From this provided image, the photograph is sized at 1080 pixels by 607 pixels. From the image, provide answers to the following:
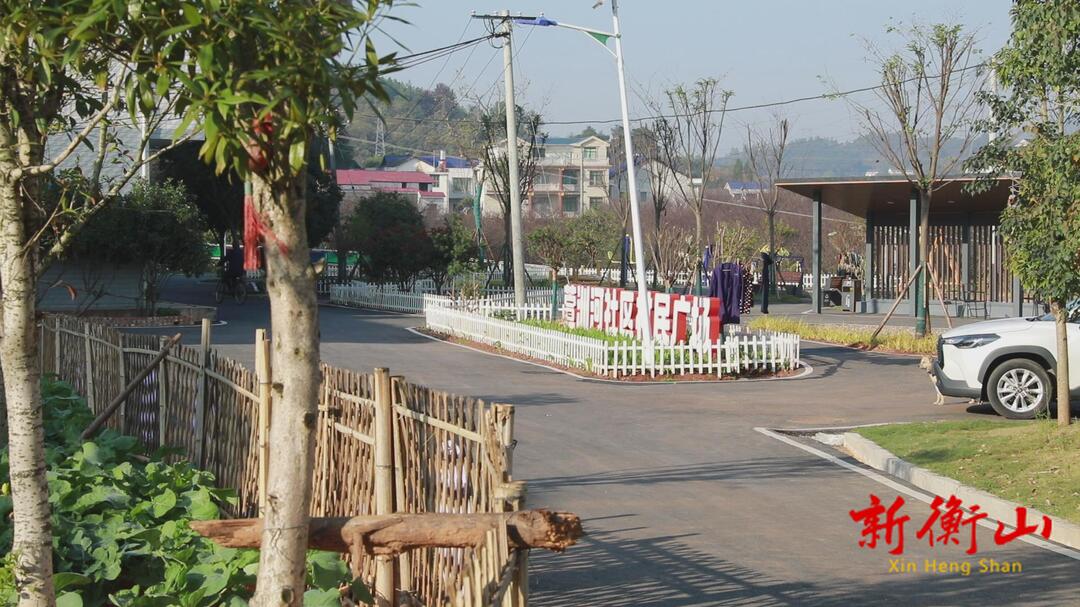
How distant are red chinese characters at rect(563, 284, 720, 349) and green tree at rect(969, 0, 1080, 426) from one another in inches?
325

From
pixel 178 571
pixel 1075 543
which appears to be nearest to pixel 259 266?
pixel 178 571

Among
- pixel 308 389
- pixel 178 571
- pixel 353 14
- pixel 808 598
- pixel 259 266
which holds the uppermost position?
pixel 353 14

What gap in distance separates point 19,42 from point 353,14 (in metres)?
1.87

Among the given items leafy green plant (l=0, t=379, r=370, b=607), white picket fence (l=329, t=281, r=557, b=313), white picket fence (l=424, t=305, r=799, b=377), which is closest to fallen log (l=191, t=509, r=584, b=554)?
leafy green plant (l=0, t=379, r=370, b=607)

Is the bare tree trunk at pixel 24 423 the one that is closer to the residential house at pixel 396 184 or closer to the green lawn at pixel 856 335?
the green lawn at pixel 856 335

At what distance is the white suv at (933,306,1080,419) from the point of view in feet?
46.7

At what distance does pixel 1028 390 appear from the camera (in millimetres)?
14359

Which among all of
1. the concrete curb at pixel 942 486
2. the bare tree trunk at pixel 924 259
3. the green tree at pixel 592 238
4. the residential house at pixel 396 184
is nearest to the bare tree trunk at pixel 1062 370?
the concrete curb at pixel 942 486

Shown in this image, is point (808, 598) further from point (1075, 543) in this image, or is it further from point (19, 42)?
point (19, 42)

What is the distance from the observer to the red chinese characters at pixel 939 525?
29.0 feet

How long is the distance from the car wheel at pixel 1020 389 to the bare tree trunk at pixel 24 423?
12.1 meters

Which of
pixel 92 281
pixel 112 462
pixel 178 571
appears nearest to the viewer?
A: pixel 178 571

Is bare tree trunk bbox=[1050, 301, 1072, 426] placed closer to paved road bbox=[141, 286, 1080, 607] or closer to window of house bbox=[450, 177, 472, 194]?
paved road bbox=[141, 286, 1080, 607]

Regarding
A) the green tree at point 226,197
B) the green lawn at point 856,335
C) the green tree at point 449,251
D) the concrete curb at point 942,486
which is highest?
the green tree at point 226,197
